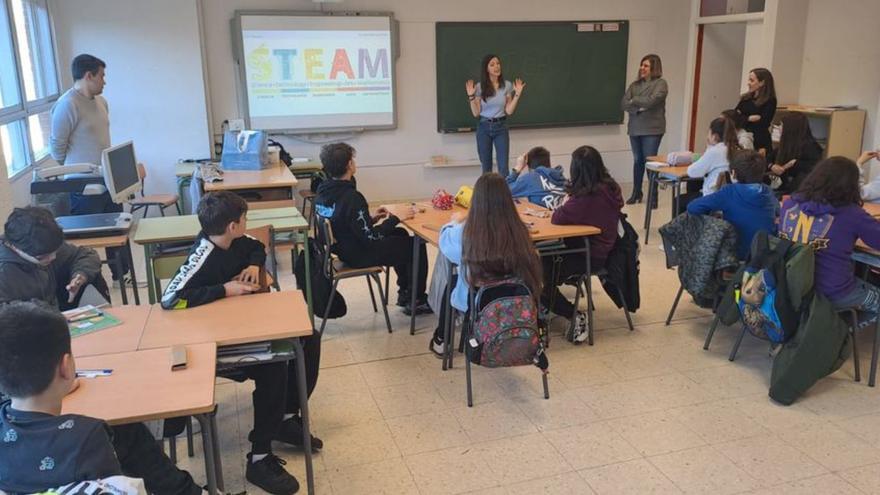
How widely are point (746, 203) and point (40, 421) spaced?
3.33 m

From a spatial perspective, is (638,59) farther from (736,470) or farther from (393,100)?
(736,470)

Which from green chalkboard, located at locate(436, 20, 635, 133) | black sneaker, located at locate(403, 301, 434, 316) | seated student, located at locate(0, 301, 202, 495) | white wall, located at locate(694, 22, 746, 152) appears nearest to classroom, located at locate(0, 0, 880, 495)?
seated student, located at locate(0, 301, 202, 495)

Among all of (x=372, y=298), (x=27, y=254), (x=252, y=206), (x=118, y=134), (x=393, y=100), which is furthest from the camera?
(x=393, y=100)

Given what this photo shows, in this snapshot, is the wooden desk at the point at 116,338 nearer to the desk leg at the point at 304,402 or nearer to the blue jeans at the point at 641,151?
the desk leg at the point at 304,402

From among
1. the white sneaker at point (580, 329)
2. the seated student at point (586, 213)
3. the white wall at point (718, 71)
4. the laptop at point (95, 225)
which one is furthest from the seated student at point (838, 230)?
the white wall at point (718, 71)

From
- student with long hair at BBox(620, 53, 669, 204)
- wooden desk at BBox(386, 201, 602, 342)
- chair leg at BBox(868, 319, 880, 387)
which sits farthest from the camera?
student with long hair at BBox(620, 53, 669, 204)

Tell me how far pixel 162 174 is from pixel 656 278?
187 inches

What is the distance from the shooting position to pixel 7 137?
500cm

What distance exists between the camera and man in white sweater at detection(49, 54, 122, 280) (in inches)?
177

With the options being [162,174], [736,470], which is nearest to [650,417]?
[736,470]

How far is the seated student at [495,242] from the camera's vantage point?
114 inches

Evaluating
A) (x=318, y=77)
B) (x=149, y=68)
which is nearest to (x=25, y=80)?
(x=149, y=68)

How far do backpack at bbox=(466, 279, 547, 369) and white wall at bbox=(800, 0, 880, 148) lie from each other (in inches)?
192

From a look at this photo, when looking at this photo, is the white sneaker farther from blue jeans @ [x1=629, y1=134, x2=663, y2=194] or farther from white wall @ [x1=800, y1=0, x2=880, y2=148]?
white wall @ [x1=800, y1=0, x2=880, y2=148]
